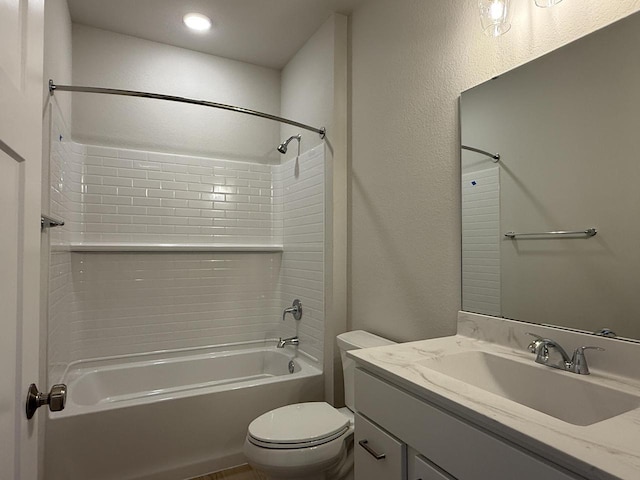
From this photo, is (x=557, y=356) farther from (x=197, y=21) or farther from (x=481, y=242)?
(x=197, y=21)

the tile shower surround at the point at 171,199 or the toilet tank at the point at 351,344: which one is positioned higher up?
the tile shower surround at the point at 171,199

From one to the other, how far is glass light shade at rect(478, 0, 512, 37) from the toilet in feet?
4.72

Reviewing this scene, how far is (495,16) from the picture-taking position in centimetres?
133

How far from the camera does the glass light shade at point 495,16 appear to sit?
4.34ft

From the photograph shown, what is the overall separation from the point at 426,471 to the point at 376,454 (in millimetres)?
230

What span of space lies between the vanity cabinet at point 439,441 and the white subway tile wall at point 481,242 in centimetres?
58

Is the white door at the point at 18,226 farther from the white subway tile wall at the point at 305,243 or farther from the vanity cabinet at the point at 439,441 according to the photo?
the white subway tile wall at the point at 305,243

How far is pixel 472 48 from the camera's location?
154 cm

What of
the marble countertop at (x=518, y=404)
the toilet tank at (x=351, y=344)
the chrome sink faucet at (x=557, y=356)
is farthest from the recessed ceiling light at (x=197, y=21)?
the chrome sink faucet at (x=557, y=356)

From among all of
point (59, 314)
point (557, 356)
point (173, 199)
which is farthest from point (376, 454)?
point (173, 199)

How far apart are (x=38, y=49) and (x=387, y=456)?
1.40 meters

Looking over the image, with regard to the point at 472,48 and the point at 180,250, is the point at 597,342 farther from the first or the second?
the point at 180,250

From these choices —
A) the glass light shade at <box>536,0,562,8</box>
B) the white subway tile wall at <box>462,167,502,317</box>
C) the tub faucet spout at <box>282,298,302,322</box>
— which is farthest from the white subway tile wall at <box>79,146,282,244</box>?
the glass light shade at <box>536,0,562,8</box>

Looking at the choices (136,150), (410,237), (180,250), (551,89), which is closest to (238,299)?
(180,250)
